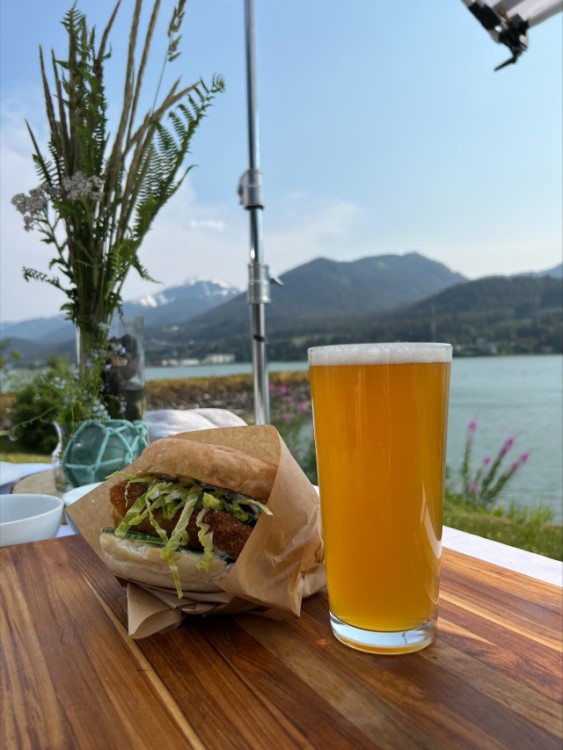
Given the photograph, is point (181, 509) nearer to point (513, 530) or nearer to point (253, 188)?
point (253, 188)

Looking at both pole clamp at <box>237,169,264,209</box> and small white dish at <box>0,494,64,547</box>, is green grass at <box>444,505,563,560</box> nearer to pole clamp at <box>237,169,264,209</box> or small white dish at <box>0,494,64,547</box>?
pole clamp at <box>237,169,264,209</box>

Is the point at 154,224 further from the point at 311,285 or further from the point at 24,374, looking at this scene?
the point at 311,285

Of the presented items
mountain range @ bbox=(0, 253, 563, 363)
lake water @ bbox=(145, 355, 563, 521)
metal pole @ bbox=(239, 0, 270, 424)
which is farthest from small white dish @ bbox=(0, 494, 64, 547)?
lake water @ bbox=(145, 355, 563, 521)

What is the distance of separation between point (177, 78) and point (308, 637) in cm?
185

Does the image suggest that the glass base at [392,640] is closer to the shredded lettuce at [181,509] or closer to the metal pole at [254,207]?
the shredded lettuce at [181,509]

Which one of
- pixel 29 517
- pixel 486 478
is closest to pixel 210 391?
pixel 486 478

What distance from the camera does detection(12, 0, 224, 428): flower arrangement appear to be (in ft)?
6.08

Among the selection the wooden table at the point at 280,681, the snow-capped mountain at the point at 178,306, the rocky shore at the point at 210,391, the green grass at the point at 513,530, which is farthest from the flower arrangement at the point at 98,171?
the rocky shore at the point at 210,391

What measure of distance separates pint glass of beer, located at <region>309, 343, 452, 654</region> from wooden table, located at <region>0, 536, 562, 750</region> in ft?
0.14

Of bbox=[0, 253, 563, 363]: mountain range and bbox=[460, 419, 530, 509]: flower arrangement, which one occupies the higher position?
bbox=[0, 253, 563, 363]: mountain range

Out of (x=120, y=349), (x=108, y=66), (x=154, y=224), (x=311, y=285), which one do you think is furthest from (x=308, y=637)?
(x=311, y=285)

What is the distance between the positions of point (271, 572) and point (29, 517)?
2.24 ft

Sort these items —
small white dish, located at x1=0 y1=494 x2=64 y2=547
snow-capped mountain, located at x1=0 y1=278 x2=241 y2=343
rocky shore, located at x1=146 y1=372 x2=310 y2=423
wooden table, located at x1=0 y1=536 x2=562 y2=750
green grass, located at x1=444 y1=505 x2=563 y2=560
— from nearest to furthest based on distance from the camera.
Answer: wooden table, located at x1=0 y1=536 x2=562 y2=750, small white dish, located at x1=0 y1=494 x2=64 y2=547, green grass, located at x1=444 y1=505 x2=563 y2=560, snow-capped mountain, located at x1=0 y1=278 x2=241 y2=343, rocky shore, located at x1=146 y1=372 x2=310 y2=423

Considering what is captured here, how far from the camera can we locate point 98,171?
1.92m
